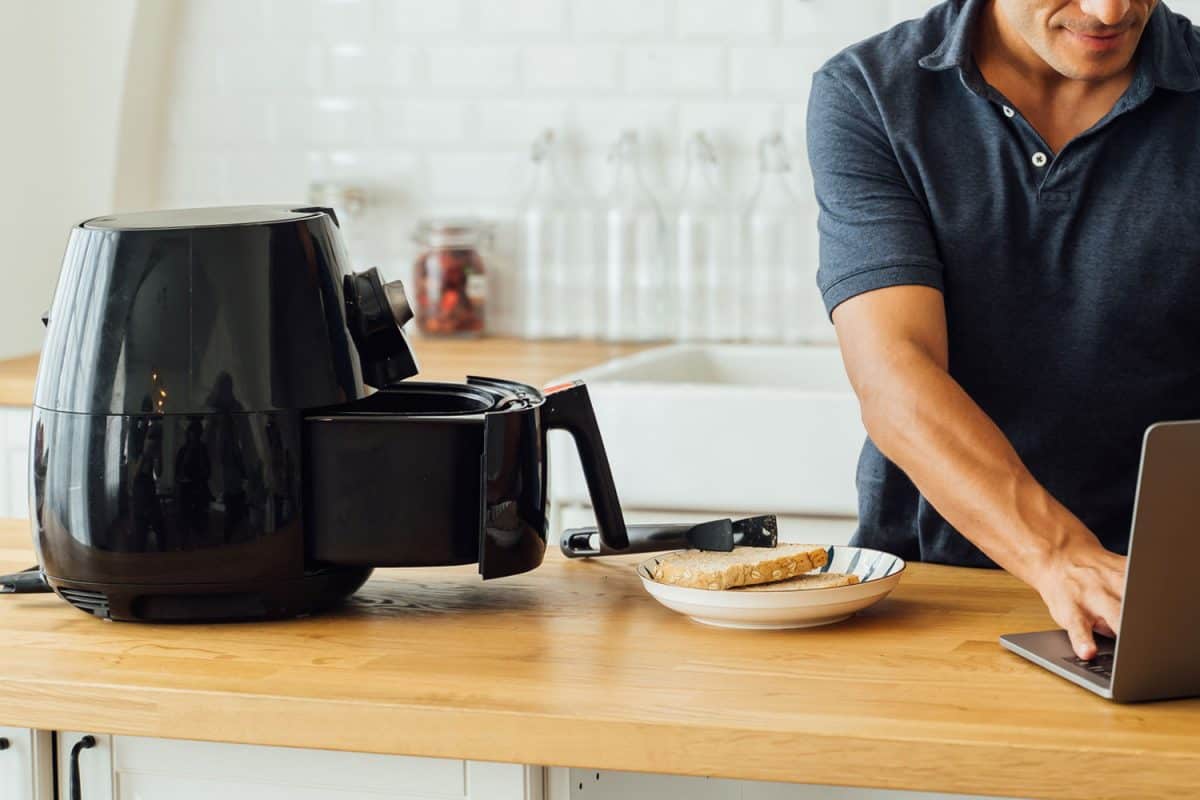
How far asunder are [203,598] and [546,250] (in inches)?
81.2

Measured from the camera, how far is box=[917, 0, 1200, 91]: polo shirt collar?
1901 mm

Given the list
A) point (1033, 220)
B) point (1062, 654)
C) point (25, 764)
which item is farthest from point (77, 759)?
point (1033, 220)

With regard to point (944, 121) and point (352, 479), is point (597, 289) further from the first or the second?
point (352, 479)

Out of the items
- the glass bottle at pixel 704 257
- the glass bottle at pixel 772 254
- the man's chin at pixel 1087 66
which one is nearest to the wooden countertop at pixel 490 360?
the glass bottle at pixel 704 257

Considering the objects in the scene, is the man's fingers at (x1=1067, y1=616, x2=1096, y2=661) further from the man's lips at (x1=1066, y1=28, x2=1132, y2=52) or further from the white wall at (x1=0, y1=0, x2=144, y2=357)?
the white wall at (x1=0, y1=0, x2=144, y2=357)

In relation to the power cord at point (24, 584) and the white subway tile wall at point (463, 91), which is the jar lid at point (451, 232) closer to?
the white subway tile wall at point (463, 91)

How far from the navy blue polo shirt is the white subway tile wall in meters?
1.28

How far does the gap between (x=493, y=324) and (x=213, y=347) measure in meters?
2.11

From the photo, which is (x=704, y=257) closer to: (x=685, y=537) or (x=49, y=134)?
(x=49, y=134)

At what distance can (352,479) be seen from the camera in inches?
55.6

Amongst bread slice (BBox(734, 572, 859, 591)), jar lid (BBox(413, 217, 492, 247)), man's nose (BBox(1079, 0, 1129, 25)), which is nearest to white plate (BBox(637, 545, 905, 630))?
bread slice (BBox(734, 572, 859, 591))

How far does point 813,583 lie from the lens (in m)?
1.41

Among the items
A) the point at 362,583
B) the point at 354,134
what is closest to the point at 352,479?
the point at 362,583

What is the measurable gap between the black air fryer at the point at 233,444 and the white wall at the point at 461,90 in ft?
6.42
